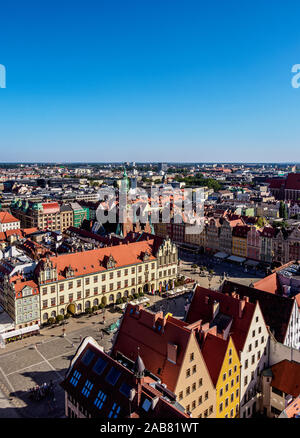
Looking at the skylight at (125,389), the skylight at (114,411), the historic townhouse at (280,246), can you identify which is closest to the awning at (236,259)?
the historic townhouse at (280,246)

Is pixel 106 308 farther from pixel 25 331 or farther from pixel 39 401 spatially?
pixel 39 401

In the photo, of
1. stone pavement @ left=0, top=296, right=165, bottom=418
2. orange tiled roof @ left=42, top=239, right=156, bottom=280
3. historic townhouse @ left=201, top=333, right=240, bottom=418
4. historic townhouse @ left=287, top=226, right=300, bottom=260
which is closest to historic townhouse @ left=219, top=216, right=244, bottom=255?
historic townhouse @ left=287, top=226, right=300, bottom=260

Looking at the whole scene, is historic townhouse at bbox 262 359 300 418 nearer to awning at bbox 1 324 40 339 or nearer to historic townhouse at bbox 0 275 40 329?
awning at bbox 1 324 40 339

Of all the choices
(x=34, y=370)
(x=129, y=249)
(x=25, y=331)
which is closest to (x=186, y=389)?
(x=34, y=370)

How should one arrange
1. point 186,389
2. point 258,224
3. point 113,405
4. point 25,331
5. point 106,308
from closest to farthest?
point 113,405 < point 186,389 < point 25,331 < point 106,308 < point 258,224

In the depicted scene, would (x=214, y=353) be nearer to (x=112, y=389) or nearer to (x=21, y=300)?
(x=112, y=389)
